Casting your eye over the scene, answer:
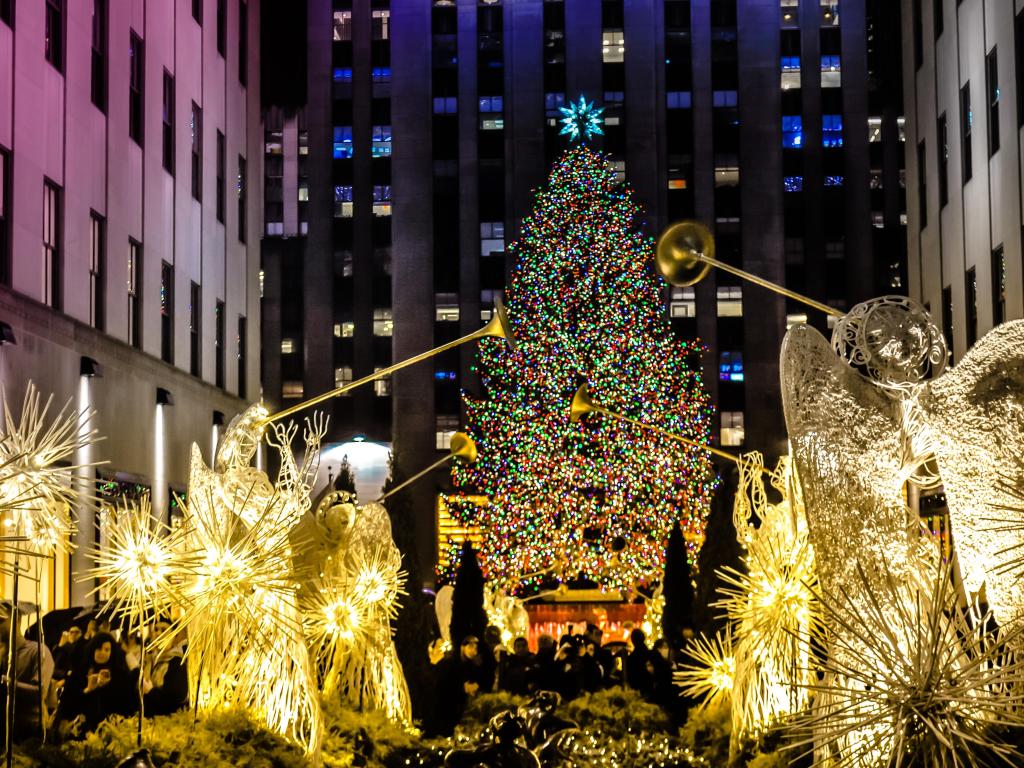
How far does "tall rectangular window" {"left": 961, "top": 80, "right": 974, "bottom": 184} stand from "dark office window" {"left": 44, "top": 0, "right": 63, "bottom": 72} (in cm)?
1641

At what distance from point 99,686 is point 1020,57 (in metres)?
18.1

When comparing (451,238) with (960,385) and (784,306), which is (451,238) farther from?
(960,385)

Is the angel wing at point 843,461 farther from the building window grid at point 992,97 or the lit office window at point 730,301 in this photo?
the lit office window at point 730,301

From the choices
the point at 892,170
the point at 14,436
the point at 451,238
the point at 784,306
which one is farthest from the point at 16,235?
the point at 892,170

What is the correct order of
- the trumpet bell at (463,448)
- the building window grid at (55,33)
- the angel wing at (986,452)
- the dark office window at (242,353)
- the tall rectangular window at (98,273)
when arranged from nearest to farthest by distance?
1. the angel wing at (986,452)
2. the trumpet bell at (463,448)
3. the building window grid at (55,33)
4. the tall rectangular window at (98,273)
5. the dark office window at (242,353)

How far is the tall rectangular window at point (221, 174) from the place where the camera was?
33.2 meters

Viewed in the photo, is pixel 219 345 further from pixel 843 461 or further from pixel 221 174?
pixel 843 461

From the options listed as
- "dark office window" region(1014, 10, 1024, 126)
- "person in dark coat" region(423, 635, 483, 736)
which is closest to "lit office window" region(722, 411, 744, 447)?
"dark office window" region(1014, 10, 1024, 126)

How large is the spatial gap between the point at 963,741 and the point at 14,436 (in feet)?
15.0

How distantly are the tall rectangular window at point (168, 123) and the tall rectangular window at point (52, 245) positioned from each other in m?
6.72

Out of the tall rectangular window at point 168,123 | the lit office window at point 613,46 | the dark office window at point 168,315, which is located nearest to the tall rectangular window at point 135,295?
the dark office window at point 168,315

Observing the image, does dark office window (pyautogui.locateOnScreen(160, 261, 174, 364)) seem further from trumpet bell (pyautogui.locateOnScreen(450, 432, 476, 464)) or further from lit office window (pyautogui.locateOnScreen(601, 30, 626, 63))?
lit office window (pyautogui.locateOnScreen(601, 30, 626, 63))

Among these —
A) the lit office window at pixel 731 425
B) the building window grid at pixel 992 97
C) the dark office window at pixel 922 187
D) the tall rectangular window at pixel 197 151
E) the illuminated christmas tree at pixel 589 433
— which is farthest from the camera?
the lit office window at pixel 731 425

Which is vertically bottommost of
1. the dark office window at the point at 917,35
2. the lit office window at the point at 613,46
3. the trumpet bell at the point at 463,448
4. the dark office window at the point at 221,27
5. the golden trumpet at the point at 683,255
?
the trumpet bell at the point at 463,448
